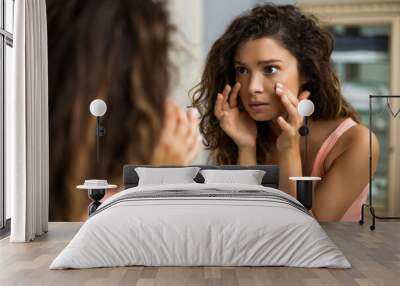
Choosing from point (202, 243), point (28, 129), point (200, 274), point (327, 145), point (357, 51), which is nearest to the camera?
point (200, 274)

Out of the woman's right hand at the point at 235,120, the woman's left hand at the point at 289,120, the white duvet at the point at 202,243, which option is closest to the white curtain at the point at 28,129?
the white duvet at the point at 202,243

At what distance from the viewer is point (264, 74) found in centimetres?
650

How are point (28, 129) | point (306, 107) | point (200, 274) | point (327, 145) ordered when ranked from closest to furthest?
point (200, 274)
point (28, 129)
point (306, 107)
point (327, 145)

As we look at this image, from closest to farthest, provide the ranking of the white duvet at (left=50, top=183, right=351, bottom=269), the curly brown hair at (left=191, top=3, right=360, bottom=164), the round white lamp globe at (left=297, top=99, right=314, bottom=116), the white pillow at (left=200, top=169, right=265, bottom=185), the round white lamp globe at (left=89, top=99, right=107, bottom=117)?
the white duvet at (left=50, top=183, right=351, bottom=269)
the white pillow at (left=200, top=169, right=265, bottom=185)
the round white lamp globe at (left=297, top=99, right=314, bottom=116)
the round white lamp globe at (left=89, top=99, right=107, bottom=117)
the curly brown hair at (left=191, top=3, right=360, bottom=164)

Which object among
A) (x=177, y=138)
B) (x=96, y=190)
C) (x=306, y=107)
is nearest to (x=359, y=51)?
(x=306, y=107)

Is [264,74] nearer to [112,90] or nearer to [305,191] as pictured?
[305,191]

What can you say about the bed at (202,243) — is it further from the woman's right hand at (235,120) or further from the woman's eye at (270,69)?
the woman's eye at (270,69)

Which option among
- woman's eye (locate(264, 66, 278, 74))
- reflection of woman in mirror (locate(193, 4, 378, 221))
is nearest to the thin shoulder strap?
reflection of woman in mirror (locate(193, 4, 378, 221))

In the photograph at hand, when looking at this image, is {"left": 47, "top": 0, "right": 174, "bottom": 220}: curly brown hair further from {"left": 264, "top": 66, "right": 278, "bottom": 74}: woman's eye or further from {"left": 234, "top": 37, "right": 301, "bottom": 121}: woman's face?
{"left": 264, "top": 66, "right": 278, "bottom": 74}: woman's eye

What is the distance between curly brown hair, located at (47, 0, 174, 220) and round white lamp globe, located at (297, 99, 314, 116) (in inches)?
57.7

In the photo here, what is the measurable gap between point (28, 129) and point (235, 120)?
2258 mm

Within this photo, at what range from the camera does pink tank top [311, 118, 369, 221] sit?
6.50m

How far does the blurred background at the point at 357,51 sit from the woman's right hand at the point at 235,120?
0.35m

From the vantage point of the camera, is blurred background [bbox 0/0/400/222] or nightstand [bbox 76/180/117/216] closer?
nightstand [bbox 76/180/117/216]
